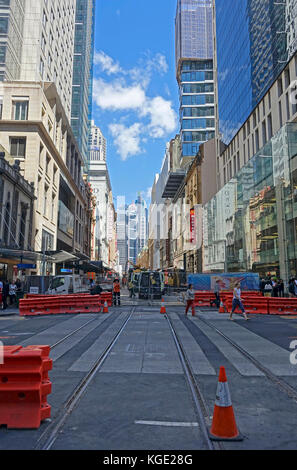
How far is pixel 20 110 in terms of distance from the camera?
125 feet

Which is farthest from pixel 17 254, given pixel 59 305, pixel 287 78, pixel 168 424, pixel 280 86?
pixel 280 86

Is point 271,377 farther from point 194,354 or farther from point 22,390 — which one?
point 22,390

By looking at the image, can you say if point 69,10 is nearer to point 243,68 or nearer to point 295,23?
point 243,68

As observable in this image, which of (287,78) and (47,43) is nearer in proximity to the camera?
(287,78)

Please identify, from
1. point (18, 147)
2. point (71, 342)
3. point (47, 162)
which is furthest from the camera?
point (47, 162)

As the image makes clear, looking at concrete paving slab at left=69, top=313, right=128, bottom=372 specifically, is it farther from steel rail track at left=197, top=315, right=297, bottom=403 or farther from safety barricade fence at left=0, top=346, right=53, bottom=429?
steel rail track at left=197, top=315, right=297, bottom=403

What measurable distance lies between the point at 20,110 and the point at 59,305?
1053 inches

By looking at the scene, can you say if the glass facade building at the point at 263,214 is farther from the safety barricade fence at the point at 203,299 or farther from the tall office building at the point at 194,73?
the tall office building at the point at 194,73

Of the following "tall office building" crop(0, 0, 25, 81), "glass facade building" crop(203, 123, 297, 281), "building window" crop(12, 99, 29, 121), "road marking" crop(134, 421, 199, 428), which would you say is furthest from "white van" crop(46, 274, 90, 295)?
"tall office building" crop(0, 0, 25, 81)

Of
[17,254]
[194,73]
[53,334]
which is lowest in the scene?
[53,334]

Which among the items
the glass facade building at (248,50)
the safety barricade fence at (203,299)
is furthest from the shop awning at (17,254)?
the glass facade building at (248,50)

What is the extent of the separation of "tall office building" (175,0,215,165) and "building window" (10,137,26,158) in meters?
39.5

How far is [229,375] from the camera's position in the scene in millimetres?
6770

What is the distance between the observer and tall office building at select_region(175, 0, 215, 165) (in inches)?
2896
